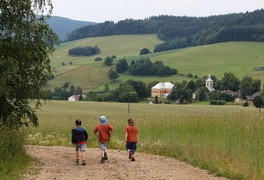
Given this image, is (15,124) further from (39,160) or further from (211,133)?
(211,133)

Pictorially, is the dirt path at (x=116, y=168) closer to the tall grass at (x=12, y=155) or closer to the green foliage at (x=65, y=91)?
the tall grass at (x=12, y=155)

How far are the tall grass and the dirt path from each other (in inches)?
20.7

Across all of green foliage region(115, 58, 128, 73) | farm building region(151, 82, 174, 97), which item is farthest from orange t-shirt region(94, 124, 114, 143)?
green foliage region(115, 58, 128, 73)

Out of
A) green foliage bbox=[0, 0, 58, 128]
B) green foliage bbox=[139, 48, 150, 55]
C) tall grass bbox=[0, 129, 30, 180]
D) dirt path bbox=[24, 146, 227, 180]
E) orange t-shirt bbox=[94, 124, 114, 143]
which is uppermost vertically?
green foliage bbox=[139, 48, 150, 55]

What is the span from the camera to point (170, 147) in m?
18.6

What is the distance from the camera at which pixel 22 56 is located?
53.9ft

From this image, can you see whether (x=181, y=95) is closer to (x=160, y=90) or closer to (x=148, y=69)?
(x=160, y=90)

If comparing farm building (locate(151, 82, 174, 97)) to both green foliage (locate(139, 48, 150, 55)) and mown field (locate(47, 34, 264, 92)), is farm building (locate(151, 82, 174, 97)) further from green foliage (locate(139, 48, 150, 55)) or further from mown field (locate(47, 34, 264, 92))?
green foliage (locate(139, 48, 150, 55))

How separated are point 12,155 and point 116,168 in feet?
11.0

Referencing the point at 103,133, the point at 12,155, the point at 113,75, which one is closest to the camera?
the point at 12,155

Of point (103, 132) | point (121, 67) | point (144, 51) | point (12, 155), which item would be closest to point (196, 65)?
point (121, 67)

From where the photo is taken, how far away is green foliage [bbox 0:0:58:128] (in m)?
16.4

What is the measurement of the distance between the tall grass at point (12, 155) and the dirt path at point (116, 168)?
1.72 feet

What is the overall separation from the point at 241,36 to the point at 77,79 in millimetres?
71398
